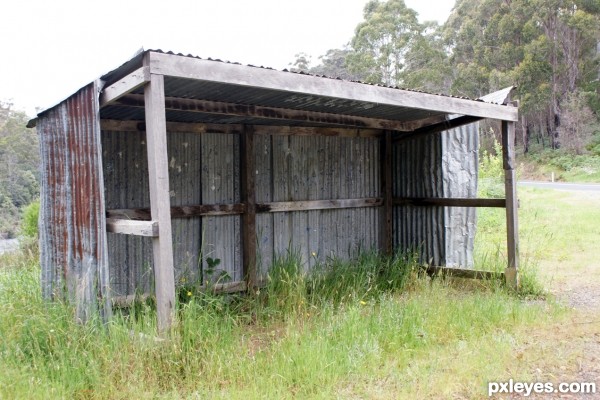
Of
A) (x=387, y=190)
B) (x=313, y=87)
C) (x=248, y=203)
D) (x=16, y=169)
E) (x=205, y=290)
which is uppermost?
(x=16, y=169)

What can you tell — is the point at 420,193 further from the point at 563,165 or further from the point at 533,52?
the point at 533,52

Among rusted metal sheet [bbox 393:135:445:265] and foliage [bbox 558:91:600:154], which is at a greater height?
foliage [bbox 558:91:600:154]

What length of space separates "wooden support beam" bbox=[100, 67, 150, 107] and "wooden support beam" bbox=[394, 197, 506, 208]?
4793mm

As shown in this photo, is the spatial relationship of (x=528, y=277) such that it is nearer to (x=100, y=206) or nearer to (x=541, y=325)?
(x=541, y=325)

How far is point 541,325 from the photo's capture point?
Answer: 16.5 feet

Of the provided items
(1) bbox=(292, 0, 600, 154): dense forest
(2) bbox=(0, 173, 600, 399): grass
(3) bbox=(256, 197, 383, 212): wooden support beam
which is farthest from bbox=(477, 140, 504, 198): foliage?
(1) bbox=(292, 0, 600, 154): dense forest

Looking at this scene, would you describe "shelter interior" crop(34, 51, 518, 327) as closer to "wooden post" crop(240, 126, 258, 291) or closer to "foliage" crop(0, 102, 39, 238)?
"wooden post" crop(240, 126, 258, 291)

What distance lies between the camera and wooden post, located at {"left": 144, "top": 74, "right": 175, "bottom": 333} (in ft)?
12.2

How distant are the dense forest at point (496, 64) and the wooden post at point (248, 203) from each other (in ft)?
79.6

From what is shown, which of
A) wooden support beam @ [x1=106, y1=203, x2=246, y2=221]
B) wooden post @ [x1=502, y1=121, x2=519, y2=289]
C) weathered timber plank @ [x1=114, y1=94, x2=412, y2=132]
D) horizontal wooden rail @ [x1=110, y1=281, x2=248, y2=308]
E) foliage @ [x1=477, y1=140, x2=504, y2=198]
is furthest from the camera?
foliage @ [x1=477, y1=140, x2=504, y2=198]

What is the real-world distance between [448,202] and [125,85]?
Answer: 16.0ft

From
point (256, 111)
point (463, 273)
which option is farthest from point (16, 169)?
point (463, 273)

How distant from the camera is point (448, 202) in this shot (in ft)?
23.5

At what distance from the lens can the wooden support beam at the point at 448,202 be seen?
21.9 feet
